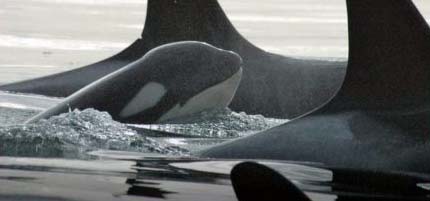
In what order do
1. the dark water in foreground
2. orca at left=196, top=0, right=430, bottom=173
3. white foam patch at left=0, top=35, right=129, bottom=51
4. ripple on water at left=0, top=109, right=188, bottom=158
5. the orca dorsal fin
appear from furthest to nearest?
white foam patch at left=0, top=35, right=129, bottom=51 → the orca dorsal fin → ripple on water at left=0, top=109, right=188, bottom=158 → orca at left=196, top=0, right=430, bottom=173 → the dark water in foreground

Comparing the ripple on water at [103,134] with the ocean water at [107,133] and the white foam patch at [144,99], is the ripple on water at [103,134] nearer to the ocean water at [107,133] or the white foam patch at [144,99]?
the ocean water at [107,133]

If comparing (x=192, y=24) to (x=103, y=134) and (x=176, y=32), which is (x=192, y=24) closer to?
(x=176, y=32)

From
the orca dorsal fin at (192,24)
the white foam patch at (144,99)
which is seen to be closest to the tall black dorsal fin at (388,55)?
the white foam patch at (144,99)

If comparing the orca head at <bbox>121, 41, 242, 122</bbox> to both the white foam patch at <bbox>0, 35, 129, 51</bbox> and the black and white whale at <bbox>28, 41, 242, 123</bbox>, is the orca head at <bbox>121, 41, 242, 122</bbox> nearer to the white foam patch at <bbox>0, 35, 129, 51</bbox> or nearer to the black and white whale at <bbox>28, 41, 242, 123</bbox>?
the black and white whale at <bbox>28, 41, 242, 123</bbox>

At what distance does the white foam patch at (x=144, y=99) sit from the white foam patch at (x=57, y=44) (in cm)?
680

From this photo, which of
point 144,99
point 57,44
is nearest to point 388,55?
point 144,99

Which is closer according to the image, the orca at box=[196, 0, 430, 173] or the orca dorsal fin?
the orca at box=[196, 0, 430, 173]

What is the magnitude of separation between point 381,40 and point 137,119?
2.42 metres

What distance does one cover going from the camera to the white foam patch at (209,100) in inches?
338

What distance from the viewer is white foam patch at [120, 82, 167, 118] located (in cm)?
834

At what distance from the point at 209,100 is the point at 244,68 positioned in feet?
7.18

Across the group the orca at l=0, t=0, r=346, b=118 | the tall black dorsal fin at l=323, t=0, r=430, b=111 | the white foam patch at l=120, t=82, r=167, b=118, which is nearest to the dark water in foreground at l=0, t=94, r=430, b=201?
the white foam patch at l=120, t=82, r=167, b=118

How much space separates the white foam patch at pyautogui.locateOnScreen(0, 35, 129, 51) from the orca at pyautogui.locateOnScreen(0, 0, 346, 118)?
13.5 feet

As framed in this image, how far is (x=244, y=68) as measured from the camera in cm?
1080
